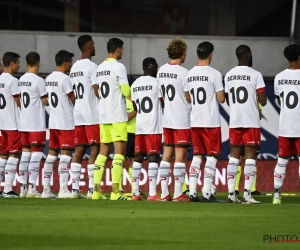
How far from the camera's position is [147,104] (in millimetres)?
19219

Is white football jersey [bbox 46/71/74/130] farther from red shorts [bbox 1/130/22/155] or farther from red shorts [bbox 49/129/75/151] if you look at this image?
red shorts [bbox 1/130/22/155]

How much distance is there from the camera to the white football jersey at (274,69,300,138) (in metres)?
17.6

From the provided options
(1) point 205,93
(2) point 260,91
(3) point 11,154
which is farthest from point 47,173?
(2) point 260,91

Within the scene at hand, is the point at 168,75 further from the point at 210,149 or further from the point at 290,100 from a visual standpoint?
the point at 290,100

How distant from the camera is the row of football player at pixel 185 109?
17.8m

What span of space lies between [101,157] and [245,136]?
2.57m

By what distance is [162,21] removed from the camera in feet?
93.6

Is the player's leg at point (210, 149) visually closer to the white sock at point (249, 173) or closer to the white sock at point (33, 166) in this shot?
the white sock at point (249, 173)

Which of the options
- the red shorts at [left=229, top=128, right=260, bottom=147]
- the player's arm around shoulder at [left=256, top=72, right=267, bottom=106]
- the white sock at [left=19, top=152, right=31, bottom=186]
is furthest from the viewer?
the white sock at [left=19, top=152, right=31, bottom=186]

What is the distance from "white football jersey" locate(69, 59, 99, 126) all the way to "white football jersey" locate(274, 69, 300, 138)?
3.37 meters

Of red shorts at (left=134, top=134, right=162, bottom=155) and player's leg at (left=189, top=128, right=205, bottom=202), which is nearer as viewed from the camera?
player's leg at (left=189, top=128, right=205, bottom=202)

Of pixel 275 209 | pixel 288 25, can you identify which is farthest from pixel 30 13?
pixel 275 209

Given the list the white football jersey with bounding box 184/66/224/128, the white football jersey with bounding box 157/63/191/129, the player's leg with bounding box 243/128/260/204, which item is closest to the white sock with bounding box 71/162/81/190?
the white football jersey with bounding box 157/63/191/129

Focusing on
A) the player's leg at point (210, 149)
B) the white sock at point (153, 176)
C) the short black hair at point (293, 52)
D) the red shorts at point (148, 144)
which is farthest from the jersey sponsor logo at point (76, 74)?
the short black hair at point (293, 52)
